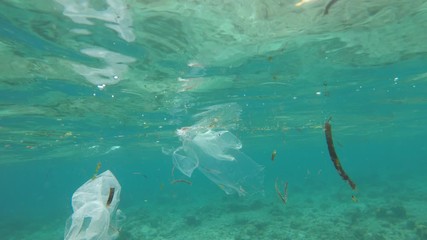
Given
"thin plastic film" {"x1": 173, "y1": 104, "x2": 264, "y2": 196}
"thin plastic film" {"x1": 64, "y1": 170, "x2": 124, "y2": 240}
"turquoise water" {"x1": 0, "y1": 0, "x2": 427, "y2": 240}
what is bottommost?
"thin plastic film" {"x1": 64, "y1": 170, "x2": 124, "y2": 240}

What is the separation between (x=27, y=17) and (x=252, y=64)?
9064mm

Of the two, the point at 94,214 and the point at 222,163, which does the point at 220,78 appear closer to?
the point at 222,163

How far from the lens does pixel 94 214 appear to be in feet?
24.8

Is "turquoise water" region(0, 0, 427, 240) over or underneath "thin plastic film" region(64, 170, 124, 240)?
over

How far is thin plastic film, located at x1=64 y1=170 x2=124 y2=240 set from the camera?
7388 mm

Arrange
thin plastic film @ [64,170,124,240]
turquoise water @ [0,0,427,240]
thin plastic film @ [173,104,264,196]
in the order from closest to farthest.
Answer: thin plastic film @ [64,170,124,240] < turquoise water @ [0,0,427,240] < thin plastic film @ [173,104,264,196]

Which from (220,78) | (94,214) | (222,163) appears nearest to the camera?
(94,214)

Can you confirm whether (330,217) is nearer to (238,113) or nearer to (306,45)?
(238,113)

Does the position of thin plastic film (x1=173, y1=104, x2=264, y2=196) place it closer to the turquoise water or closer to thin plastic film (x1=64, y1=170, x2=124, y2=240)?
the turquoise water

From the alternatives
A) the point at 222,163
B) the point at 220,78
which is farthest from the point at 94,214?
the point at 220,78

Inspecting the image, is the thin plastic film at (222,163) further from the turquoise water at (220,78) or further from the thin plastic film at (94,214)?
the thin plastic film at (94,214)

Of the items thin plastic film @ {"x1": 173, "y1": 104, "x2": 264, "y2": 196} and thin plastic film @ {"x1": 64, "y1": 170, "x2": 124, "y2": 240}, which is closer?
thin plastic film @ {"x1": 64, "y1": 170, "x2": 124, "y2": 240}

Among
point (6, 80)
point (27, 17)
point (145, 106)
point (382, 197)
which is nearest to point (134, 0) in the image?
point (27, 17)

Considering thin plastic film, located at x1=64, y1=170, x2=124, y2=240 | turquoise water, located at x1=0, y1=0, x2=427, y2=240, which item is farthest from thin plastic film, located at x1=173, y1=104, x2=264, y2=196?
thin plastic film, located at x1=64, y1=170, x2=124, y2=240
